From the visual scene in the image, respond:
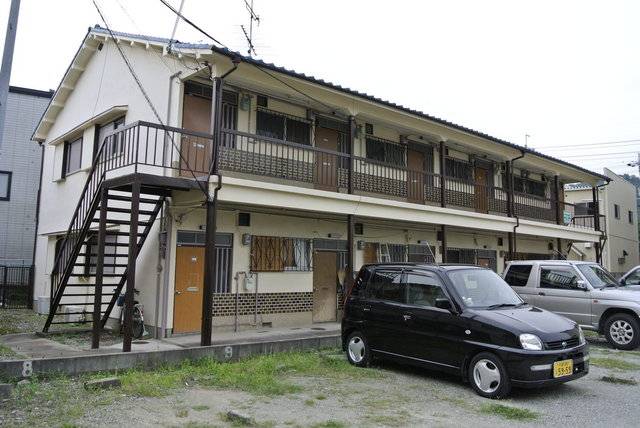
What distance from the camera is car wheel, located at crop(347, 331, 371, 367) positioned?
858cm

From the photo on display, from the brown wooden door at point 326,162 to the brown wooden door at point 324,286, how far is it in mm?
1861

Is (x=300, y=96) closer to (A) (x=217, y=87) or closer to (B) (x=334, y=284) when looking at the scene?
(A) (x=217, y=87)

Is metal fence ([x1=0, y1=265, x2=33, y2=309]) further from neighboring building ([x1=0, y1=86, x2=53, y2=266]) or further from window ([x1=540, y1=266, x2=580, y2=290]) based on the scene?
window ([x1=540, y1=266, x2=580, y2=290])

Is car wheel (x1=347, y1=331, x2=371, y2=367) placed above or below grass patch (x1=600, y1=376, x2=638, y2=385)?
above

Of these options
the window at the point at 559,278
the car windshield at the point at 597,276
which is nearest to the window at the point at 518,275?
the window at the point at 559,278

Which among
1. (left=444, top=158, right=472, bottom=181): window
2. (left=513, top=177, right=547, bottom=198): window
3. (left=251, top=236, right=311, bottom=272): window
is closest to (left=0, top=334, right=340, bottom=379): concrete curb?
(left=251, top=236, right=311, bottom=272): window

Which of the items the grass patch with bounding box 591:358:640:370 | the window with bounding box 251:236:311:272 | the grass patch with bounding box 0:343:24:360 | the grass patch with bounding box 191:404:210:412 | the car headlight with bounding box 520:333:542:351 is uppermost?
the window with bounding box 251:236:311:272

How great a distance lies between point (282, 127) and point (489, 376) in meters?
8.33

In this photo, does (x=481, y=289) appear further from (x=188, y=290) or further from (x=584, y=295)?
(x=188, y=290)

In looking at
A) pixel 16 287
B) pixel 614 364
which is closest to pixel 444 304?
pixel 614 364

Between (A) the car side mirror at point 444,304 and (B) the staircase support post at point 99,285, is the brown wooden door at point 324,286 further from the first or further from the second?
(A) the car side mirror at point 444,304

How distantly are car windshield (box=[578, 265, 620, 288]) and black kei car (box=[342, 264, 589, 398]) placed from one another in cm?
454

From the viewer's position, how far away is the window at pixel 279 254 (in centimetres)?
1251

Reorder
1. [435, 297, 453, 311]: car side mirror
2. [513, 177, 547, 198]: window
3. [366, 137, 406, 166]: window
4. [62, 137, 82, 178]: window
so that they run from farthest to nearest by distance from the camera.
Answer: [513, 177, 547, 198]: window < [366, 137, 406, 166]: window < [62, 137, 82, 178]: window < [435, 297, 453, 311]: car side mirror
